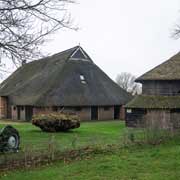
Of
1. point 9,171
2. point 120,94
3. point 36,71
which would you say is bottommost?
point 9,171

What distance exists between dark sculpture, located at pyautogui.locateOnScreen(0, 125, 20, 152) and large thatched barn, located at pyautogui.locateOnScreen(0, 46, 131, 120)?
24808mm

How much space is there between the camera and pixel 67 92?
145 feet

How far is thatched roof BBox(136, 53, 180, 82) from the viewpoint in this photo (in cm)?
3422

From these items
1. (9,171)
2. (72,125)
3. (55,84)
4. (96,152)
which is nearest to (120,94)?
(55,84)

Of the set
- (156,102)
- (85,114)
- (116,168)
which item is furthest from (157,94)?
(116,168)

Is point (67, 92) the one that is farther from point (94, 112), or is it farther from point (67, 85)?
point (94, 112)

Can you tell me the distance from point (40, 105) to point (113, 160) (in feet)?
96.5

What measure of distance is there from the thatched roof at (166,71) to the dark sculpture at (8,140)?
20.4 meters

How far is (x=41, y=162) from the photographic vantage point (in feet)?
44.4

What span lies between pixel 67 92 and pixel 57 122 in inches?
707

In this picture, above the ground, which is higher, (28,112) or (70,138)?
(28,112)

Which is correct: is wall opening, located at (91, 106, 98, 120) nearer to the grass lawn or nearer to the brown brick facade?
the brown brick facade

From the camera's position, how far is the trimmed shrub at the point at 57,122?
2641 cm

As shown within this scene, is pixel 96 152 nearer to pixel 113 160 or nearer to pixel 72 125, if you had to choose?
pixel 113 160
